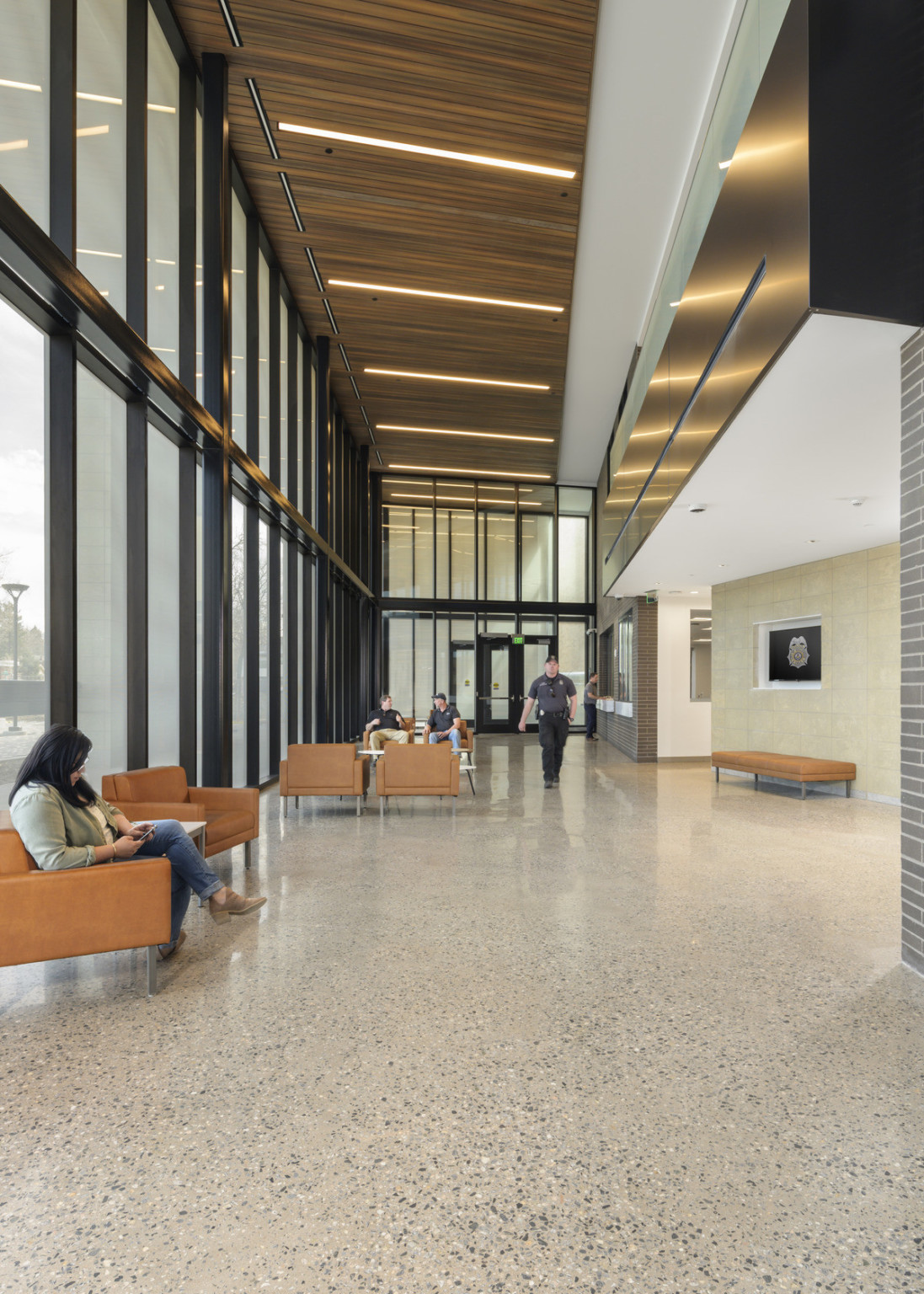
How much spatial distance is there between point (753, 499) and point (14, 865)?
6.00 m

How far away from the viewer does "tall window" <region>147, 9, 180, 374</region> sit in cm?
550

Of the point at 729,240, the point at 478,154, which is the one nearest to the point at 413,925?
the point at 729,240

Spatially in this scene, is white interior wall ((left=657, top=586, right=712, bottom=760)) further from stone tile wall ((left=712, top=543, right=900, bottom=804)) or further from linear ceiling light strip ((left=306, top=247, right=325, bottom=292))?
linear ceiling light strip ((left=306, top=247, right=325, bottom=292))

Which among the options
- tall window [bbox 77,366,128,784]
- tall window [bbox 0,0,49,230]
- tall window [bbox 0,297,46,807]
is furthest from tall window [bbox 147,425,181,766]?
tall window [bbox 0,0,49,230]

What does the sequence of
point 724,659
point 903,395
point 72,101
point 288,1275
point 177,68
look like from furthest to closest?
point 724,659
point 177,68
point 72,101
point 903,395
point 288,1275

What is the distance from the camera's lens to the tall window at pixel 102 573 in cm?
466

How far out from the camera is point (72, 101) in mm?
3982

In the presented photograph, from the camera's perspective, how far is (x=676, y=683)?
13.0 meters

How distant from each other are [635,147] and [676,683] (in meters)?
8.47

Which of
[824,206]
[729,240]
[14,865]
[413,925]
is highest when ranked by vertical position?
[729,240]

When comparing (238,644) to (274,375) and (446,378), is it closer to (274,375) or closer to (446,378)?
(274,375)

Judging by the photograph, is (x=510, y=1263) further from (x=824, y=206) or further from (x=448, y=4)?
(x=448, y=4)

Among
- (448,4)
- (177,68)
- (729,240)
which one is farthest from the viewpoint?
(177,68)

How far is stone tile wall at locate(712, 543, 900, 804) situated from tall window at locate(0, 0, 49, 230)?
8.53m
